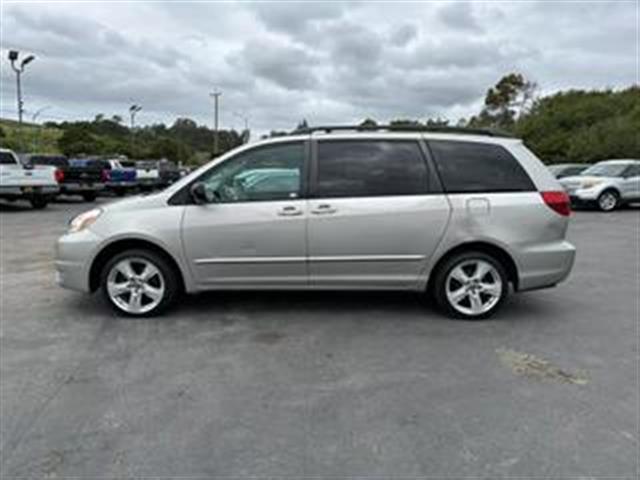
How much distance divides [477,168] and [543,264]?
112 cm

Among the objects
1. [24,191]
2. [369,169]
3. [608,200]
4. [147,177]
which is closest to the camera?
[369,169]

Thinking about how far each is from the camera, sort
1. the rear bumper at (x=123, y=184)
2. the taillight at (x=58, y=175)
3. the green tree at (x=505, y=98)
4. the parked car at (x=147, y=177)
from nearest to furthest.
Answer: the taillight at (x=58, y=175), the rear bumper at (x=123, y=184), the parked car at (x=147, y=177), the green tree at (x=505, y=98)

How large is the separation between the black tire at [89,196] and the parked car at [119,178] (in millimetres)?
762

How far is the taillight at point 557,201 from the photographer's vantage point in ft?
20.8

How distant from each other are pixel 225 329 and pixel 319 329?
0.85 metres

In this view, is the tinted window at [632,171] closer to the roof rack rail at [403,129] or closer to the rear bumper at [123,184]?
the roof rack rail at [403,129]

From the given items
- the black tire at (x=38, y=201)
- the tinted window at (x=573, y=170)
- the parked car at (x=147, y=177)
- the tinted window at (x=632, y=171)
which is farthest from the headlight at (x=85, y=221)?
the parked car at (x=147, y=177)

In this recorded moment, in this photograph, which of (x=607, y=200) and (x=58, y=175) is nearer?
(x=607, y=200)

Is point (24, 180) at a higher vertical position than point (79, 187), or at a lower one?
higher

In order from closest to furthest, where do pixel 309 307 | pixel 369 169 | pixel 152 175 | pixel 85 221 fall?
pixel 369 169, pixel 85 221, pixel 309 307, pixel 152 175

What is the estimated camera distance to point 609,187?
2064cm

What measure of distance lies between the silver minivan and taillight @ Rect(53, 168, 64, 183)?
1599 cm

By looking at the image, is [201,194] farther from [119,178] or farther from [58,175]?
[119,178]

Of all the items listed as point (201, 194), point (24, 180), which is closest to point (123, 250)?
point (201, 194)
